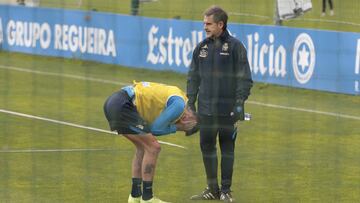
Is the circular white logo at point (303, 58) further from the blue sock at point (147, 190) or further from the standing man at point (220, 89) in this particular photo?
the blue sock at point (147, 190)

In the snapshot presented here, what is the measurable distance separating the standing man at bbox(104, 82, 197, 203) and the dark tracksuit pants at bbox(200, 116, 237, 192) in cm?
46

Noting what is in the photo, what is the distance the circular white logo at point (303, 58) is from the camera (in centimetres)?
1873

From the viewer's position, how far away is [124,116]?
9.30 metres

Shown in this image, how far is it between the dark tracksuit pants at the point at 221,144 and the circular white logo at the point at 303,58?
8.91 metres

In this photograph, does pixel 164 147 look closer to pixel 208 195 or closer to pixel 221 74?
pixel 208 195

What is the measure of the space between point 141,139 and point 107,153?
362 centimetres

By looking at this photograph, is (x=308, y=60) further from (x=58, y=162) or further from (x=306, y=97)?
(x=58, y=162)

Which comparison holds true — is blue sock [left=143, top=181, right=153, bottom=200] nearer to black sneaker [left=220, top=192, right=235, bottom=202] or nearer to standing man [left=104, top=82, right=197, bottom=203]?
standing man [left=104, top=82, right=197, bottom=203]

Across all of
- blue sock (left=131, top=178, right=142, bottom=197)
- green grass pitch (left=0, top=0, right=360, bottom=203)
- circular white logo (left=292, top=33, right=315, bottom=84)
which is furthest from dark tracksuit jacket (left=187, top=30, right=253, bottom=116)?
circular white logo (left=292, top=33, right=315, bottom=84)

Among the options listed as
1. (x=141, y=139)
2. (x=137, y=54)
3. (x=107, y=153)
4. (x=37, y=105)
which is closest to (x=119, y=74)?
(x=137, y=54)

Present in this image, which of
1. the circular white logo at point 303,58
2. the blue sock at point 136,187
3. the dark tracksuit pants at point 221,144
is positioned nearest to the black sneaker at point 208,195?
the dark tracksuit pants at point 221,144

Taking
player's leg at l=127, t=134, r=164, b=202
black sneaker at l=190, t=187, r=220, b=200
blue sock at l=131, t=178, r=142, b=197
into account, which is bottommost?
black sneaker at l=190, t=187, r=220, b=200

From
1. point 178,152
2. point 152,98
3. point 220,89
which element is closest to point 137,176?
point 152,98

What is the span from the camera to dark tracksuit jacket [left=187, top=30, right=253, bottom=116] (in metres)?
9.77
